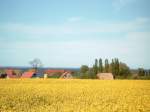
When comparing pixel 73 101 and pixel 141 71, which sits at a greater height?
pixel 141 71

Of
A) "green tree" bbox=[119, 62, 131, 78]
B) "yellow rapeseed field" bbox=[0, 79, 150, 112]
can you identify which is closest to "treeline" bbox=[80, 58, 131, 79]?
"green tree" bbox=[119, 62, 131, 78]

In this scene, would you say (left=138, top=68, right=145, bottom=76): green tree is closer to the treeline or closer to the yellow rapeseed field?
the treeline

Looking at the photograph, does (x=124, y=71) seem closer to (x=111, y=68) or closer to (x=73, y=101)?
(x=111, y=68)

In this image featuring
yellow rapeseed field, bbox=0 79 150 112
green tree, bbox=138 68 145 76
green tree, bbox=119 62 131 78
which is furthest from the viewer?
green tree, bbox=138 68 145 76

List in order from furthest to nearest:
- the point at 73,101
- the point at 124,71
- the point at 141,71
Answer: the point at 141,71 < the point at 124,71 < the point at 73,101

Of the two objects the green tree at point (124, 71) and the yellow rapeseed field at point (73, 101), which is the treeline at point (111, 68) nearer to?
the green tree at point (124, 71)

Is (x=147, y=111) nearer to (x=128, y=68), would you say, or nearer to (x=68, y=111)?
(x=68, y=111)

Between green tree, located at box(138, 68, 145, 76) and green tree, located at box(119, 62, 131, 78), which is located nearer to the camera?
green tree, located at box(119, 62, 131, 78)

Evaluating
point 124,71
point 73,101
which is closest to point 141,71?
point 124,71

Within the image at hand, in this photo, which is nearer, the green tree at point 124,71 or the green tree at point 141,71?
the green tree at point 124,71

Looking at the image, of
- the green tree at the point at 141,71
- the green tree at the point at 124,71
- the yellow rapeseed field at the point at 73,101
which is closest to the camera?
the yellow rapeseed field at the point at 73,101

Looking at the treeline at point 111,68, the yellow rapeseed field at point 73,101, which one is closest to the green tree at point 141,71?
the treeline at point 111,68

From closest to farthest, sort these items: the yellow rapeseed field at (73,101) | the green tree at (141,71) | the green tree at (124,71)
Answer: the yellow rapeseed field at (73,101)
the green tree at (124,71)
the green tree at (141,71)

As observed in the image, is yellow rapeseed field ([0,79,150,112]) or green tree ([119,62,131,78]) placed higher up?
green tree ([119,62,131,78])
